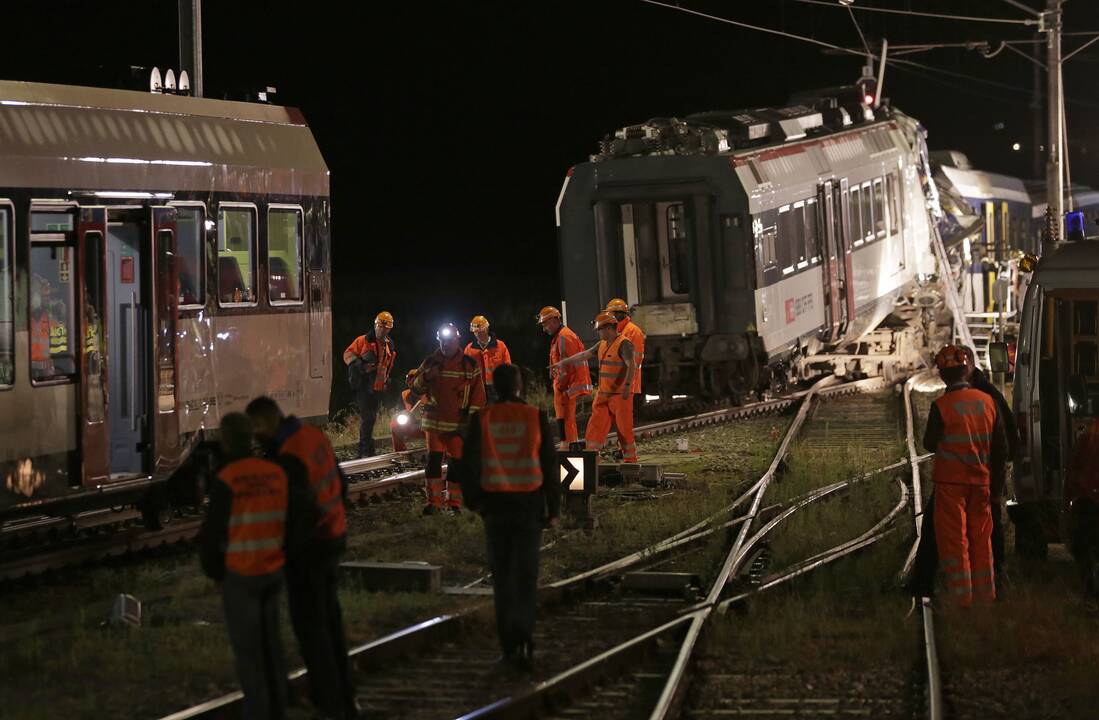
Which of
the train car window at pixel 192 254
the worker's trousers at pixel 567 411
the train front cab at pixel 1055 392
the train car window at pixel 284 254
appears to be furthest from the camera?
the worker's trousers at pixel 567 411

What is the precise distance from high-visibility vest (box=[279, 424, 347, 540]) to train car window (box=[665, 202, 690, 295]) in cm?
1449

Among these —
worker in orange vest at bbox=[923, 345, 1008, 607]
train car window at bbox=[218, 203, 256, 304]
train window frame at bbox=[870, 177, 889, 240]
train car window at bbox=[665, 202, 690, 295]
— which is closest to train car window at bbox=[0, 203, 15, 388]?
Answer: train car window at bbox=[218, 203, 256, 304]

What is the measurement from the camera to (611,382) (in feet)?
51.4

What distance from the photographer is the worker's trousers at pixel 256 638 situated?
699 cm

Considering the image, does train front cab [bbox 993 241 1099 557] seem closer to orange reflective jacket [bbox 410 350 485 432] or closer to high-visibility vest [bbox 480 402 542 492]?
high-visibility vest [bbox 480 402 542 492]

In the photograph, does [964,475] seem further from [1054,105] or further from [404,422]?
A: [1054,105]

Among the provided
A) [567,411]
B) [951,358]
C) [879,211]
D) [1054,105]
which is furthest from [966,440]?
[1054,105]

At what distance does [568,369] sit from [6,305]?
253 inches

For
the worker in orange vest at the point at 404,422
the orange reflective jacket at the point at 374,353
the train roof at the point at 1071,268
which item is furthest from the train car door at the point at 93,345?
the train roof at the point at 1071,268

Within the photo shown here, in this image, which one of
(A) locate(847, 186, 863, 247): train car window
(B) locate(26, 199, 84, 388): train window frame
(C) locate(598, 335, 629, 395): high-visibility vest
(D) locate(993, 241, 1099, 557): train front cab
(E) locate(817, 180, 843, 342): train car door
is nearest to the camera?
(D) locate(993, 241, 1099, 557): train front cab

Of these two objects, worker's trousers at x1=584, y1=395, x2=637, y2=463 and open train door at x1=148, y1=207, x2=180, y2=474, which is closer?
open train door at x1=148, y1=207, x2=180, y2=474

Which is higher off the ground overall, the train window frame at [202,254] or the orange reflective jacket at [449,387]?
the train window frame at [202,254]

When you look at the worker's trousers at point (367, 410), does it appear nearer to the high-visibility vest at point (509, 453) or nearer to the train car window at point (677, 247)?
the train car window at point (677, 247)

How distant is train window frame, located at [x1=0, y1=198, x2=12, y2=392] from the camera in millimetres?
11094
